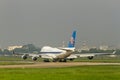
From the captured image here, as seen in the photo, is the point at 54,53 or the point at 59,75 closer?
the point at 59,75

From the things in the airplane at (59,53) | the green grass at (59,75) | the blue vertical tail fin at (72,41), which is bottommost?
the green grass at (59,75)

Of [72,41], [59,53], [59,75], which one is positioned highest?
[72,41]

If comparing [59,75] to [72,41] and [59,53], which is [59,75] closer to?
[59,53]

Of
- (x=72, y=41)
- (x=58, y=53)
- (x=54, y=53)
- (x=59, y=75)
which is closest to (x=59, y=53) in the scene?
(x=58, y=53)

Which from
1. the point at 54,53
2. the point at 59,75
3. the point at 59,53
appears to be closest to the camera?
the point at 59,75

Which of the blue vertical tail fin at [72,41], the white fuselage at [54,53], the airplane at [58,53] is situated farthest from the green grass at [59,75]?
the blue vertical tail fin at [72,41]

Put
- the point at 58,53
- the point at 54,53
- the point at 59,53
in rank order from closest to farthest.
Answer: the point at 59,53 < the point at 58,53 < the point at 54,53

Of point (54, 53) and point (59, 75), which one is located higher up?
point (54, 53)

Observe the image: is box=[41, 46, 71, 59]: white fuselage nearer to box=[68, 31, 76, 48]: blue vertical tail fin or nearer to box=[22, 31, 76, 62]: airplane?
box=[22, 31, 76, 62]: airplane

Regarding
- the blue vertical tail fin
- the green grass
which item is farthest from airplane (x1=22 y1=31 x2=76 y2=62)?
the green grass

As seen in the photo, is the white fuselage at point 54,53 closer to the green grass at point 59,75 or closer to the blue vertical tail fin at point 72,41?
the blue vertical tail fin at point 72,41

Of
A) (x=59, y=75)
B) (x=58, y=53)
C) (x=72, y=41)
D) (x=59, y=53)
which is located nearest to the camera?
(x=59, y=75)

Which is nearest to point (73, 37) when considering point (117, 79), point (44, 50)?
point (44, 50)

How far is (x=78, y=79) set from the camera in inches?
1937
